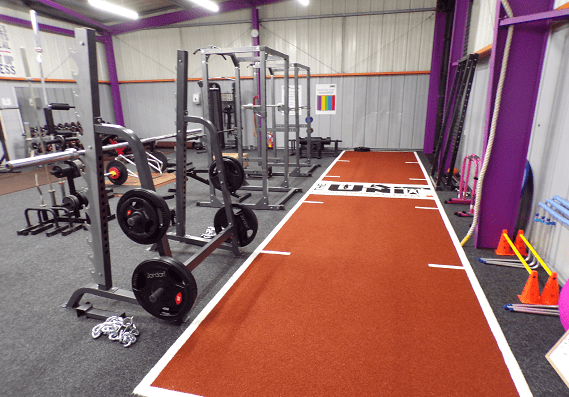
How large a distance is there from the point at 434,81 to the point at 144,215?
8.93 metres

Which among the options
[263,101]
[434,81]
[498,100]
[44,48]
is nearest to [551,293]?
[498,100]

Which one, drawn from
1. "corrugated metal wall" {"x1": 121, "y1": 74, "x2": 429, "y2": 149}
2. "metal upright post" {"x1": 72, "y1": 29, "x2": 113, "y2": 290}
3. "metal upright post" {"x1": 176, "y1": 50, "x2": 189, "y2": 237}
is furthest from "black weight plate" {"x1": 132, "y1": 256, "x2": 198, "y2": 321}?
"corrugated metal wall" {"x1": 121, "y1": 74, "x2": 429, "y2": 149}

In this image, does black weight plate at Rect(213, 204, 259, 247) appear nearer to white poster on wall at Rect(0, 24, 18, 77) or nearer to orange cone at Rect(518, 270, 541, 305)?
orange cone at Rect(518, 270, 541, 305)

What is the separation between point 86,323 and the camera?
92.7 inches

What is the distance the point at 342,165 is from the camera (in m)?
7.79

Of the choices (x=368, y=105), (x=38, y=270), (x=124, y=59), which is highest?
(x=124, y=59)

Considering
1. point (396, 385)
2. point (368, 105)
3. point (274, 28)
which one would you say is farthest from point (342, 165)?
point (396, 385)

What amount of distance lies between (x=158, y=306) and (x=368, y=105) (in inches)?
347

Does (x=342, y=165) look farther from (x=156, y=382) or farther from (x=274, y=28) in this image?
(x=156, y=382)

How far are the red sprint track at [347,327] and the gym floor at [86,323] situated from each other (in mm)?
109

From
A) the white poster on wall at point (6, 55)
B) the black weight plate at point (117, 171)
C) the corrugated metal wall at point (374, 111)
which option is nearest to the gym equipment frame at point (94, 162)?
the black weight plate at point (117, 171)

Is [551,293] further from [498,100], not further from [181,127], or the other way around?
[181,127]

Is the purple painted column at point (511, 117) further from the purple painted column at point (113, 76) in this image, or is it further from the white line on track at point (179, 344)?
the purple painted column at point (113, 76)

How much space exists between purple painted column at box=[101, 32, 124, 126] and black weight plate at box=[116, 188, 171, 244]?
1061cm
